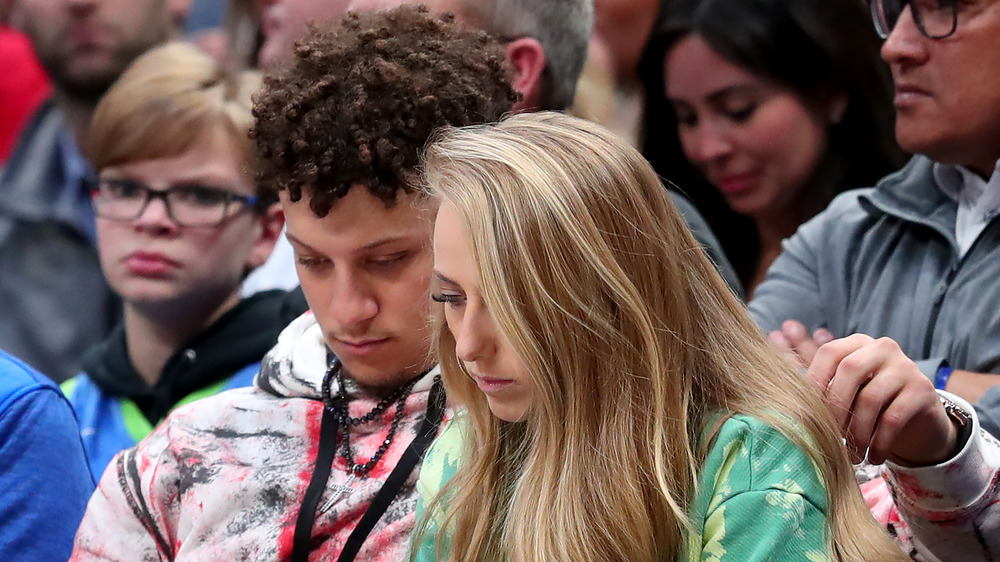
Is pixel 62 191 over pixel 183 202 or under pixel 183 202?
under

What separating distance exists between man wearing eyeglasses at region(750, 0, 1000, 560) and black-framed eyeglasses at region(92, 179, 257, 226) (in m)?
1.13

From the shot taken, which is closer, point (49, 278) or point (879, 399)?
point (879, 399)

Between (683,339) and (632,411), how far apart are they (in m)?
0.10

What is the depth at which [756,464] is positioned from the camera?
1.18 meters

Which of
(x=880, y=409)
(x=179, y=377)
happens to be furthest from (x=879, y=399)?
(x=179, y=377)

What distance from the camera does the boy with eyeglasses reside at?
2.44m

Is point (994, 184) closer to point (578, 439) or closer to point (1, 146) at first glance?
point (578, 439)

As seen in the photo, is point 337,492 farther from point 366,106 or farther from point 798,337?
point 798,337

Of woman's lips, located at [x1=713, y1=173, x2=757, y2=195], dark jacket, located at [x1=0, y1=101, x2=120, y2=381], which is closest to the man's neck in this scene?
dark jacket, located at [x1=0, y1=101, x2=120, y2=381]

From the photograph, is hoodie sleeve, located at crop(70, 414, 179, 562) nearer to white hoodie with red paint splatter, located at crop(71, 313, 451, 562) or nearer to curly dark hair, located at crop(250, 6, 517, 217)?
white hoodie with red paint splatter, located at crop(71, 313, 451, 562)

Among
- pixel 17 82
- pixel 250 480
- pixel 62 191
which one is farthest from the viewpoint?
pixel 17 82

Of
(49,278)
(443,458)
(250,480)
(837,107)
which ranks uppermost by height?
(837,107)

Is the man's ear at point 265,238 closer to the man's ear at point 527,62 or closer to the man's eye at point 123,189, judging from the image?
the man's eye at point 123,189

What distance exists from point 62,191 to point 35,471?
1.88 m
